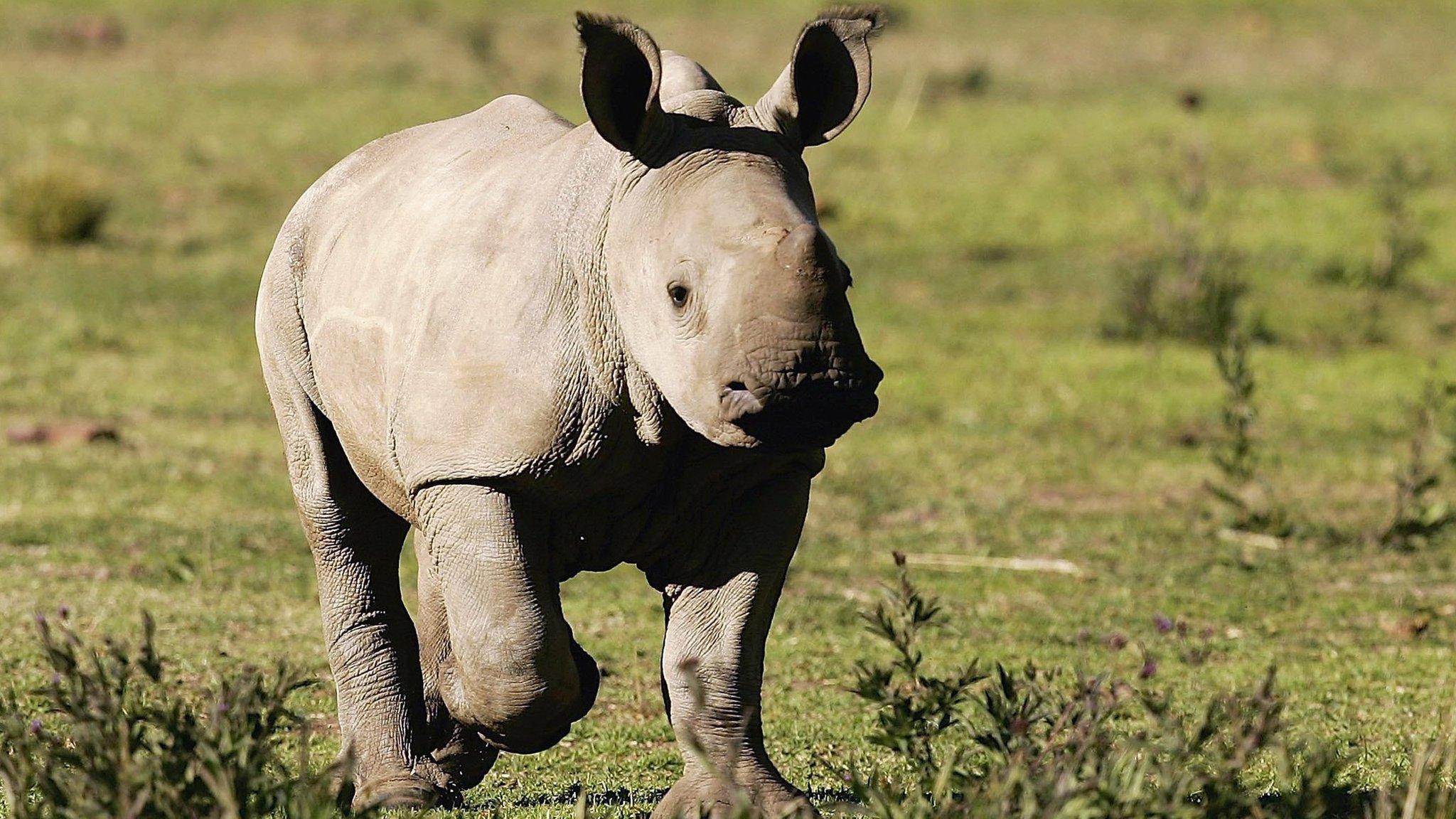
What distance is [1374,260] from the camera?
16.6 meters

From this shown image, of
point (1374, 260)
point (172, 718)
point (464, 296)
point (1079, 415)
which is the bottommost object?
point (172, 718)

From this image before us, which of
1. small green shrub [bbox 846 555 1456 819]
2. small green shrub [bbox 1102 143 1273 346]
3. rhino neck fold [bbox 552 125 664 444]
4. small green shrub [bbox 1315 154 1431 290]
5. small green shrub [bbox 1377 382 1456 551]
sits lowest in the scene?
small green shrub [bbox 846 555 1456 819]

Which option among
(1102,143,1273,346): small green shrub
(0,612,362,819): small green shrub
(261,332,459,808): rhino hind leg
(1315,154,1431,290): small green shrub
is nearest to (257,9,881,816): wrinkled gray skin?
(261,332,459,808): rhino hind leg

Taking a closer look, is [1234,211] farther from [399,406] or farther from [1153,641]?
[399,406]

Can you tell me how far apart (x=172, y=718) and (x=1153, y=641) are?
16.6 ft

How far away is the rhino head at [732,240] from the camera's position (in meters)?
4.00

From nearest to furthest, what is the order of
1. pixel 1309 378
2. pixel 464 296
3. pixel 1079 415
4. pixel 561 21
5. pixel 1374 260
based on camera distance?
pixel 464 296, pixel 1079 415, pixel 1309 378, pixel 1374 260, pixel 561 21

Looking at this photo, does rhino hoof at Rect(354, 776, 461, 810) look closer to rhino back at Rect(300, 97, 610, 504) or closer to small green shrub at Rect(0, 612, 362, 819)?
rhino back at Rect(300, 97, 610, 504)

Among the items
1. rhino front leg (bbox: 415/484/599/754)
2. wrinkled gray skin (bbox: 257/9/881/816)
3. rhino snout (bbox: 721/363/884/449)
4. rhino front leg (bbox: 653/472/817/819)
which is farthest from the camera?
rhino front leg (bbox: 653/472/817/819)

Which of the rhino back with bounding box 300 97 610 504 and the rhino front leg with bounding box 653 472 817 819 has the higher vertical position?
the rhino back with bounding box 300 97 610 504

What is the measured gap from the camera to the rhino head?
Answer: 400 centimetres

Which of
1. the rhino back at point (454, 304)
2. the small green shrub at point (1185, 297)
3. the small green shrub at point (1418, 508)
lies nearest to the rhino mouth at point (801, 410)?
the rhino back at point (454, 304)

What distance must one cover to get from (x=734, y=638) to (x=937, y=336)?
1012cm

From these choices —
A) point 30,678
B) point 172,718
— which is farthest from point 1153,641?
point 172,718
